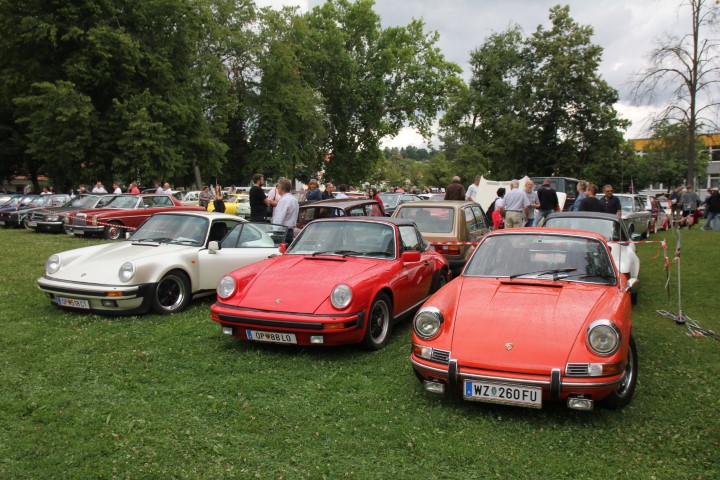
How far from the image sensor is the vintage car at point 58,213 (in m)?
19.6

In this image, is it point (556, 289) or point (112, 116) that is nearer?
point (556, 289)

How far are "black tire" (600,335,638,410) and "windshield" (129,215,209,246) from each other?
19.6ft

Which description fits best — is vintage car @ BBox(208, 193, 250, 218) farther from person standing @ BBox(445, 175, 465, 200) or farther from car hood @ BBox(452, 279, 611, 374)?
car hood @ BBox(452, 279, 611, 374)

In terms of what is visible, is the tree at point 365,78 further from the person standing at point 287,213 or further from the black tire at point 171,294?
the black tire at point 171,294

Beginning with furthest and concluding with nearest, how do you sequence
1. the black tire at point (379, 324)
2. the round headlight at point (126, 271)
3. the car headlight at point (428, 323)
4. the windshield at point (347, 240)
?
the round headlight at point (126, 271), the windshield at point (347, 240), the black tire at point (379, 324), the car headlight at point (428, 323)

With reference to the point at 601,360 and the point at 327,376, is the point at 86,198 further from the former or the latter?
the point at 601,360

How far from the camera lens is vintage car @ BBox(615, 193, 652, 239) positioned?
60.6ft

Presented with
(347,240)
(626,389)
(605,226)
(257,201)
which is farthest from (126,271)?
(605,226)

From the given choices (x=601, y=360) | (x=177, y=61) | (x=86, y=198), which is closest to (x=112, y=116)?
(x=177, y=61)

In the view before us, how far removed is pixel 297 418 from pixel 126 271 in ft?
12.9

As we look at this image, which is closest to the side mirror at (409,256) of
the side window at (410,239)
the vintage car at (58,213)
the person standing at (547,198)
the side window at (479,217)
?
the side window at (410,239)

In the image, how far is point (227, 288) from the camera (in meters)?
6.18

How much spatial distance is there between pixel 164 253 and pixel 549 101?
37811 millimetres

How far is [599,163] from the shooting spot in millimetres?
37812
